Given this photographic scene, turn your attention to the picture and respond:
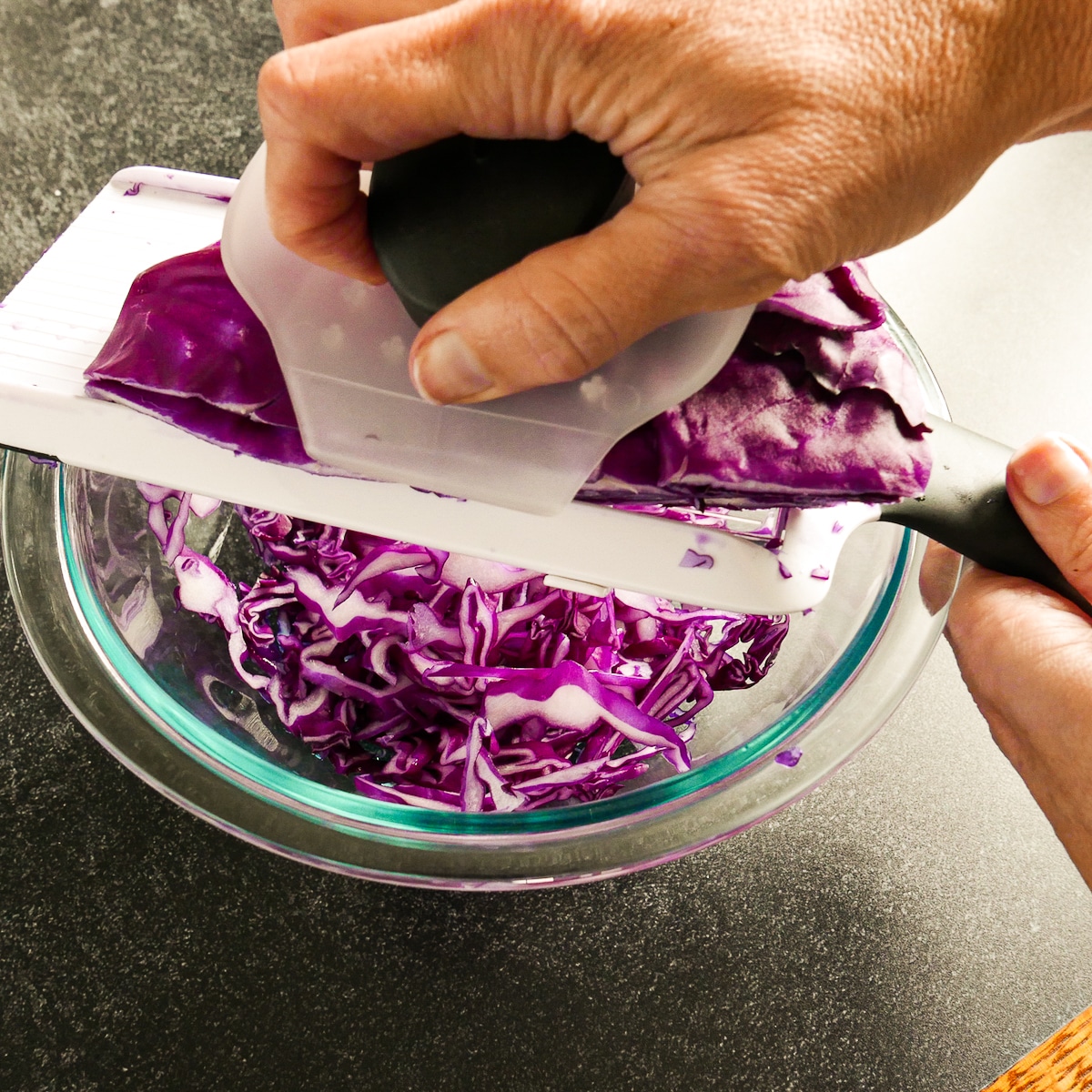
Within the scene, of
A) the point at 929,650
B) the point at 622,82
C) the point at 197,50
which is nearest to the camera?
the point at 622,82

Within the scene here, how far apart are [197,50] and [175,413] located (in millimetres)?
902

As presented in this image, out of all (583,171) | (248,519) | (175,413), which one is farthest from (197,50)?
(583,171)

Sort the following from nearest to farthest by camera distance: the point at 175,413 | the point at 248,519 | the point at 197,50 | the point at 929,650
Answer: the point at 175,413 → the point at 929,650 → the point at 248,519 → the point at 197,50

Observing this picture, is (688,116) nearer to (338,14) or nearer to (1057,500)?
(338,14)

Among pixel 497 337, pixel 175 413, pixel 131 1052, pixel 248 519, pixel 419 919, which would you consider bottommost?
pixel 131 1052

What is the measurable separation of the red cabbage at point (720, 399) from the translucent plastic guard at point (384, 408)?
0.14ft

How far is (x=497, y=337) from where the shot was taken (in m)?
0.49

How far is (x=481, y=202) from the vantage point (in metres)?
0.47

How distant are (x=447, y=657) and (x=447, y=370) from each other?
49cm

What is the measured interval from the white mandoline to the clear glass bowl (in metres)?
0.23

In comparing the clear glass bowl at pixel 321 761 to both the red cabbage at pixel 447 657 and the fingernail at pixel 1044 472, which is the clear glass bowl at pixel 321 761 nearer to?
the red cabbage at pixel 447 657

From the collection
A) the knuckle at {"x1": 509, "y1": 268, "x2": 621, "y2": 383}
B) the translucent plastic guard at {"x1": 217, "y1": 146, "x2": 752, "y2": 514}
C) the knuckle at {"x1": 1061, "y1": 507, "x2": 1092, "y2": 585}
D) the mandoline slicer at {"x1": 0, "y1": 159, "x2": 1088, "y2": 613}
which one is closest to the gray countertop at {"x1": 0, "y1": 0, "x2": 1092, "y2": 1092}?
the knuckle at {"x1": 1061, "y1": 507, "x2": 1092, "y2": 585}

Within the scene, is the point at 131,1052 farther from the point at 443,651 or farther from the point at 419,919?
the point at 443,651

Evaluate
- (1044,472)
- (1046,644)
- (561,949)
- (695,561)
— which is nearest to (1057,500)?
(1044,472)
